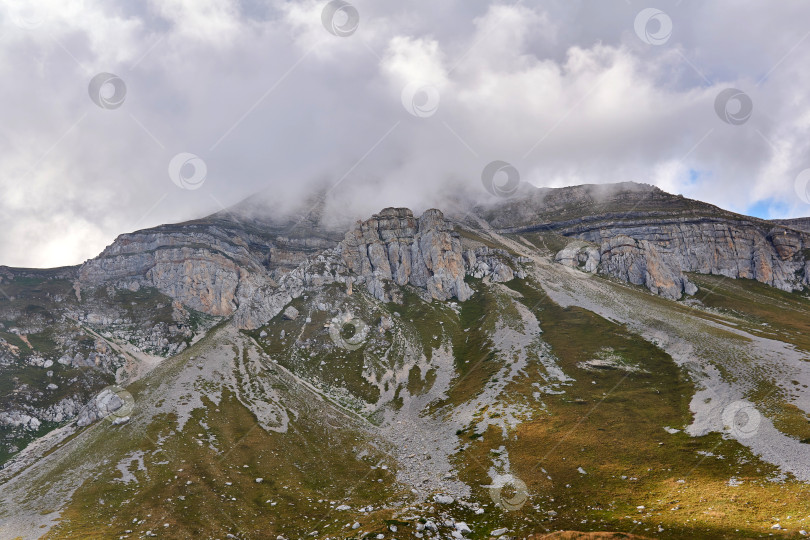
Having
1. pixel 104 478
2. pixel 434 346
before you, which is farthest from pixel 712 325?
pixel 104 478

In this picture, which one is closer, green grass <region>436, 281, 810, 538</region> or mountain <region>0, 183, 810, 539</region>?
green grass <region>436, 281, 810, 538</region>

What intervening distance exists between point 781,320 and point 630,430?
145m

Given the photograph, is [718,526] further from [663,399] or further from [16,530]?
[16,530]

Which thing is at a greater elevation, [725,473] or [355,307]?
[355,307]

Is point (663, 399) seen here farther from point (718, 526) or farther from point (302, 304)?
point (302, 304)

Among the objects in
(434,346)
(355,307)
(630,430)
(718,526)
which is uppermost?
(355,307)

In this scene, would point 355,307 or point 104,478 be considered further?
point 355,307

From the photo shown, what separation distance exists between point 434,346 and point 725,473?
105 metres

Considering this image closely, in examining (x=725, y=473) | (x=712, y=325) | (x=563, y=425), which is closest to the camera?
(x=725, y=473)

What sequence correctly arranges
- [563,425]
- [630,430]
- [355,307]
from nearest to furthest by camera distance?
[630,430] < [563,425] < [355,307]

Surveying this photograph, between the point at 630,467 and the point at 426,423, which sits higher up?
the point at 630,467

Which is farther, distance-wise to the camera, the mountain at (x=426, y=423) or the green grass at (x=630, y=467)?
the mountain at (x=426, y=423)

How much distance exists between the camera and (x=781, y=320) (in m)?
150

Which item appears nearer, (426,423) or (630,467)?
(630,467)
